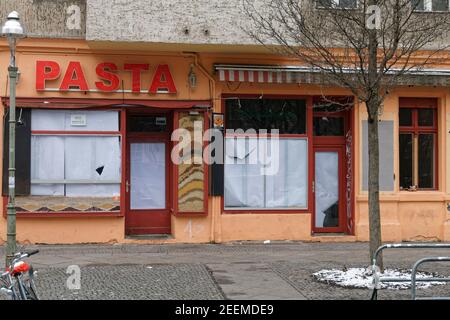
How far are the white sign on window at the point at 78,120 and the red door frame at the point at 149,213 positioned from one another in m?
1.29

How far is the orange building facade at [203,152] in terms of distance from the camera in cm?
1380

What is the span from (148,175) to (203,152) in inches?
64.1

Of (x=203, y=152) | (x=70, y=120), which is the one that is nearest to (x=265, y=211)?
(x=203, y=152)

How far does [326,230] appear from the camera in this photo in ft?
49.7

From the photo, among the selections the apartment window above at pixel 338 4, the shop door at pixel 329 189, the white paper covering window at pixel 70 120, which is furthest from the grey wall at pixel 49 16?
the shop door at pixel 329 189

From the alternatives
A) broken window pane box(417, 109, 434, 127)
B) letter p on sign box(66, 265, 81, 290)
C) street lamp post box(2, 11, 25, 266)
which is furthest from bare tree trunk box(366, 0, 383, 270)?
street lamp post box(2, 11, 25, 266)

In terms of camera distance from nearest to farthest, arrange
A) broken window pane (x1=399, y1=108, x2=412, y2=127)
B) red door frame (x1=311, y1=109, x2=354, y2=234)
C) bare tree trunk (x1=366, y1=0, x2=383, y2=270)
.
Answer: bare tree trunk (x1=366, y1=0, x2=383, y2=270)
red door frame (x1=311, y1=109, x2=354, y2=234)
broken window pane (x1=399, y1=108, x2=412, y2=127)

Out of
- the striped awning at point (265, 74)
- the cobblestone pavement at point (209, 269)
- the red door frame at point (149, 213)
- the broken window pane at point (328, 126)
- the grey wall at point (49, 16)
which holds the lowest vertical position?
the cobblestone pavement at point (209, 269)

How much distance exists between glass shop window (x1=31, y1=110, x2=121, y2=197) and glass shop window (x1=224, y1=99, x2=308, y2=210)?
2.64m

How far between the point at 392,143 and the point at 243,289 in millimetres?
7112

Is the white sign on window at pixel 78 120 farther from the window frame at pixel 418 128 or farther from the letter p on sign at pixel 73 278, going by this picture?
the window frame at pixel 418 128

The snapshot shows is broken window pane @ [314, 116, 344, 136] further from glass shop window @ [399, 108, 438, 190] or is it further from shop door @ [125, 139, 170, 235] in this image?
shop door @ [125, 139, 170, 235]

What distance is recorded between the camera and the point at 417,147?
603 inches

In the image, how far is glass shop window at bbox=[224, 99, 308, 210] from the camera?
14578mm
